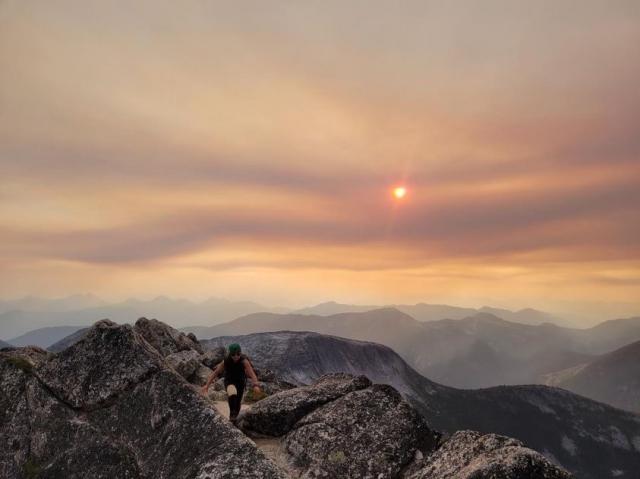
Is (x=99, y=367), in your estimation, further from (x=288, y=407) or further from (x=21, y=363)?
(x=288, y=407)

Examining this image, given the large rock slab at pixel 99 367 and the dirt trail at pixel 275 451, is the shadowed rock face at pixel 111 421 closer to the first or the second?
the large rock slab at pixel 99 367

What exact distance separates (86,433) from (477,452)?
16.0m

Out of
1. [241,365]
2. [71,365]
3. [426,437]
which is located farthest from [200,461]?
[71,365]

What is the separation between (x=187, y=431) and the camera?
635 inches

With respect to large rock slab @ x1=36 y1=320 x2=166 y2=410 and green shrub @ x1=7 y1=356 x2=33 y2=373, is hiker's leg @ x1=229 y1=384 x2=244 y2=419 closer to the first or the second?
large rock slab @ x1=36 y1=320 x2=166 y2=410

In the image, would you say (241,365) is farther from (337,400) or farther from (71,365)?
(71,365)

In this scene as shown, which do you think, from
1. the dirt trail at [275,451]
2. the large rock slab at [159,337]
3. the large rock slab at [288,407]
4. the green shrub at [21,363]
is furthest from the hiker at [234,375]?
the large rock slab at [159,337]

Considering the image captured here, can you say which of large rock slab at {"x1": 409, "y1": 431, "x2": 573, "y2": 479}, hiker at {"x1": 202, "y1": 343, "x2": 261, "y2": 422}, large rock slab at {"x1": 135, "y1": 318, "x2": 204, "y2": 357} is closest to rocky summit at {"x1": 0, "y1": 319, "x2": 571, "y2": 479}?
large rock slab at {"x1": 409, "y1": 431, "x2": 573, "y2": 479}

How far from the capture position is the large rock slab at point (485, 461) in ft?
36.1

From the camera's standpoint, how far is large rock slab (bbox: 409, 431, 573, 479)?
11.0 m

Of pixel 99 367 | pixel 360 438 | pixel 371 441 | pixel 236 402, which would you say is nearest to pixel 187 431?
pixel 236 402

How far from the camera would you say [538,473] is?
1098cm

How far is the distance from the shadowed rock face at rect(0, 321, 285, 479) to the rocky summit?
5 centimetres

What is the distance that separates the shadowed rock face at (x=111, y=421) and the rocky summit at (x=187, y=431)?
0.16 ft
